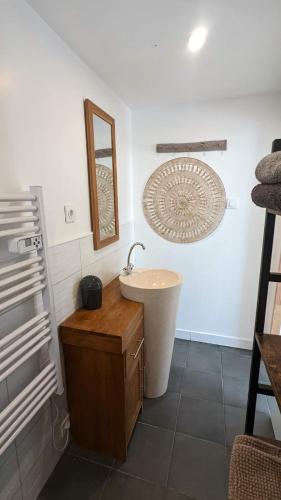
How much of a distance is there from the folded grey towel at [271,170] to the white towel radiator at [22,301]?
2.75 feet

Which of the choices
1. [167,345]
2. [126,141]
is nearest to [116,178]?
[126,141]

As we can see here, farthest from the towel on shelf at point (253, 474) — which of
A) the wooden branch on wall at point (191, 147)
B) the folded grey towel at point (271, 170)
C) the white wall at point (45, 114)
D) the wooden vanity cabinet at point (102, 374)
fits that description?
the wooden branch on wall at point (191, 147)

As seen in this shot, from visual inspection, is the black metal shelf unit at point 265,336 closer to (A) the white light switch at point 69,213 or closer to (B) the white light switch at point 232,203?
(A) the white light switch at point 69,213

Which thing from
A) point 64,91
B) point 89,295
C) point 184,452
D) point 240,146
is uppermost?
point 64,91

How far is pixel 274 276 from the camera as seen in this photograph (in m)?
1.07

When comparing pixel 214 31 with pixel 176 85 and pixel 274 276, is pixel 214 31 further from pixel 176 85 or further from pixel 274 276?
pixel 274 276

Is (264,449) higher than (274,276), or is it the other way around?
(274,276)

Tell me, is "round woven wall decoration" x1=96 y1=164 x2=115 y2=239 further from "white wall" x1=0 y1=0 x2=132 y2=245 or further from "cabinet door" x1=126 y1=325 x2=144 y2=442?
"cabinet door" x1=126 y1=325 x2=144 y2=442

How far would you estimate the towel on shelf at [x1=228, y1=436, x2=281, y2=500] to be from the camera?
0.73 metres

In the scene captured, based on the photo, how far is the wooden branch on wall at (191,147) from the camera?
2.09 meters

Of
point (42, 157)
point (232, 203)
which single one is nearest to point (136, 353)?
point (42, 157)

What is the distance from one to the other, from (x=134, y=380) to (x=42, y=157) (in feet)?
4.25

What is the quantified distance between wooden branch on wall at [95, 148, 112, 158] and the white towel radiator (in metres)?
0.73

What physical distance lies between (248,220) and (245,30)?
1.33 m
